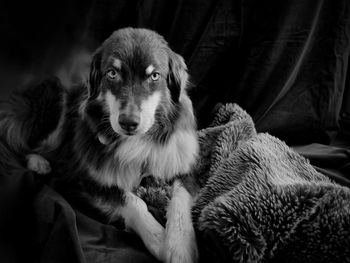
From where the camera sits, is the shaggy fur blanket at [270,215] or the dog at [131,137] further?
the dog at [131,137]

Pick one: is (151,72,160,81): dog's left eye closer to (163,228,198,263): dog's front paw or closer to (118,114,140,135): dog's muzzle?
(118,114,140,135): dog's muzzle

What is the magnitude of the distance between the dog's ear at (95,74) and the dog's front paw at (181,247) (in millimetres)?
738

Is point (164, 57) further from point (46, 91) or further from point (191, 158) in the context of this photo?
point (46, 91)

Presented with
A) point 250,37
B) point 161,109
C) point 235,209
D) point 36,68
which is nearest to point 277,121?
point 250,37

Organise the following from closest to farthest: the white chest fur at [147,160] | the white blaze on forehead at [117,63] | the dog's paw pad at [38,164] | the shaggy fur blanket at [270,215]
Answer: the shaggy fur blanket at [270,215] → the white blaze on forehead at [117,63] → the white chest fur at [147,160] → the dog's paw pad at [38,164]

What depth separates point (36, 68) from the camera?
1895 mm

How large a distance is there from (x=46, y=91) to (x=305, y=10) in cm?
152

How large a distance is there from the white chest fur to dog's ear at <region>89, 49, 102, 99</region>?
0.28m

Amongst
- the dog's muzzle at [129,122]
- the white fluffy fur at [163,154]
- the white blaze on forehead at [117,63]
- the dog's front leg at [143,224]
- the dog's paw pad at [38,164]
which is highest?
the white blaze on forehead at [117,63]

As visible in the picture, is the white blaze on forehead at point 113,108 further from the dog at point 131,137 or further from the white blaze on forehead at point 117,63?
the white blaze on forehead at point 117,63

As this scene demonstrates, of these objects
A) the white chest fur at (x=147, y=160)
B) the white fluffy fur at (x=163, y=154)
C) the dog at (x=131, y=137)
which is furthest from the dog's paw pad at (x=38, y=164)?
the white fluffy fur at (x=163, y=154)

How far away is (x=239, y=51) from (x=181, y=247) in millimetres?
1353

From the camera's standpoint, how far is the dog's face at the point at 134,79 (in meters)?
1.39

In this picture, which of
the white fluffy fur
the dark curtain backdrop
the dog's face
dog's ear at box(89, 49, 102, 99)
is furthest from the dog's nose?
the dark curtain backdrop
